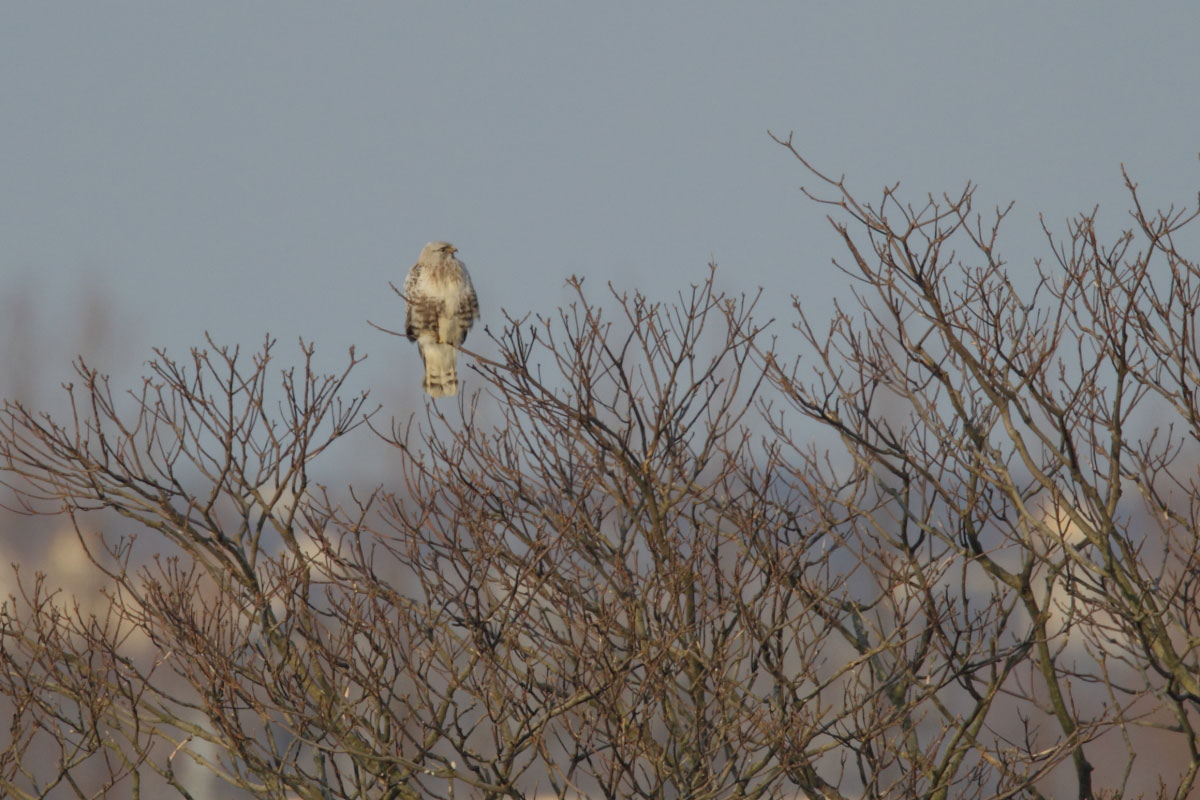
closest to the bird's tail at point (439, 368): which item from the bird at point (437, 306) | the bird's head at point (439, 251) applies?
the bird at point (437, 306)

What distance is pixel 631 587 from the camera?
6.12 m

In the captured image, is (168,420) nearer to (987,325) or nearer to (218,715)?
(218,715)

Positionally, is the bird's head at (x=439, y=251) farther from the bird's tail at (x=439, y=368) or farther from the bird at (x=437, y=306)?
the bird's tail at (x=439, y=368)

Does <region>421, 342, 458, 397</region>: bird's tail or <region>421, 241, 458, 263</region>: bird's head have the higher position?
<region>421, 241, 458, 263</region>: bird's head

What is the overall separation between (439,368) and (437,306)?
20.2 inches

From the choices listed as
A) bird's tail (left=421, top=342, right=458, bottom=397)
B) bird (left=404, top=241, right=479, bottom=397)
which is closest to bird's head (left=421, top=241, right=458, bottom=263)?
bird (left=404, top=241, right=479, bottom=397)

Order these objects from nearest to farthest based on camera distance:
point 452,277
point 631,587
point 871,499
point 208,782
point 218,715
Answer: point 218,715 → point 631,587 → point 452,277 → point 208,782 → point 871,499

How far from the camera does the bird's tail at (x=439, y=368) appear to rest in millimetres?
11055

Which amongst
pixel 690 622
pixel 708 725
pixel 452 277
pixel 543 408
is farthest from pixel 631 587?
pixel 452 277

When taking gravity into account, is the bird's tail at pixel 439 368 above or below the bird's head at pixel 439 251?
below

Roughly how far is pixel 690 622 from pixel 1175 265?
2666 millimetres

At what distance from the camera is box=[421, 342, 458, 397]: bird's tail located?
1105cm

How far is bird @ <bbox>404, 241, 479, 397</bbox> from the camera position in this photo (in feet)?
36.4

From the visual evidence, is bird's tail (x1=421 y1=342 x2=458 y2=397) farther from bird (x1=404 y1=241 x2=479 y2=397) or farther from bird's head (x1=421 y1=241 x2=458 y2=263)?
bird's head (x1=421 y1=241 x2=458 y2=263)
